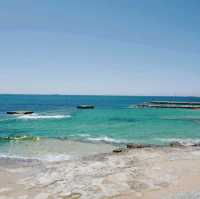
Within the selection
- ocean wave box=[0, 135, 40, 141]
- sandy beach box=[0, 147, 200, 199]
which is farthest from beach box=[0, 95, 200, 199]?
ocean wave box=[0, 135, 40, 141]

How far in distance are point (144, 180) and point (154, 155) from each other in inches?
204

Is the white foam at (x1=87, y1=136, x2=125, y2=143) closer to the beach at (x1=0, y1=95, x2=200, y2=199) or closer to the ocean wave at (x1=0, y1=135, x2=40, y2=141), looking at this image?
the beach at (x1=0, y1=95, x2=200, y2=199)

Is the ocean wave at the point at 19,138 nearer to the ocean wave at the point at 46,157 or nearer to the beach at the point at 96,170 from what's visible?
the beach at the point at 96,170

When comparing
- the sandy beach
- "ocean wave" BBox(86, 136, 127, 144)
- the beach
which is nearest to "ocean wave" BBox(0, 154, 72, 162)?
the beach

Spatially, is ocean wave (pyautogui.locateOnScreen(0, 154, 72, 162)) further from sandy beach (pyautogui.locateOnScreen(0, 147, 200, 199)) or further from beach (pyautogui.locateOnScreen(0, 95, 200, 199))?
sandy beach (pyautogui.locateOnScreen(0, 147, 200, 199))

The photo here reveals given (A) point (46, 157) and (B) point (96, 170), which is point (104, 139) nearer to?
(A) point (46, 157)

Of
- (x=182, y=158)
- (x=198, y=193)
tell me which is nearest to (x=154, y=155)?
(x=182, y=158)

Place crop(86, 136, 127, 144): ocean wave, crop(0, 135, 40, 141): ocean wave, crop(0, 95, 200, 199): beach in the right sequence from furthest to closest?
crop(0, 135, 40, 141): ocean wave, crop(86, 136, 127, 144): ocean wave, crop(0, 95, 200, 199): beach

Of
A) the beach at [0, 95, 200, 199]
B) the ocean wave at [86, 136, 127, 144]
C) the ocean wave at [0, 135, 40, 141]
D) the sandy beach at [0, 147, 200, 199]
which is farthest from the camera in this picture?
the ocean wave at [0, 135, 40, 141]

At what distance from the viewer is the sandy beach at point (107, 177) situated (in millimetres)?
10148

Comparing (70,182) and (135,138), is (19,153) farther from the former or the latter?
(135,138)

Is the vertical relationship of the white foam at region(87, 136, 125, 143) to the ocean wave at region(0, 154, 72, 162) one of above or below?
above

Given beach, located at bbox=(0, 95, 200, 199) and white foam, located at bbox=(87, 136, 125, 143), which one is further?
white foam, located at bbox=(87, 136, 125, 143)

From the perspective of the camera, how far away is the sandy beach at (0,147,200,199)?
10148 mm
